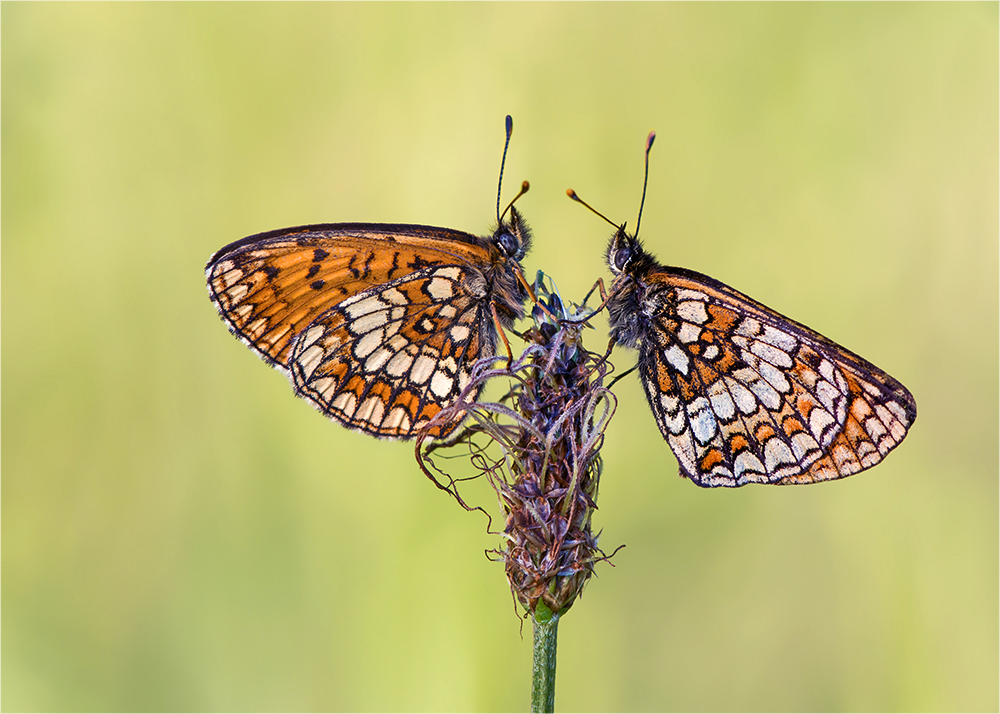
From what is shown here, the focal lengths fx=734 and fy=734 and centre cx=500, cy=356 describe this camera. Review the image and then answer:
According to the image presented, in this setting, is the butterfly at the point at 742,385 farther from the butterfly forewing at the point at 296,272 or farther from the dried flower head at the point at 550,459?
the butterfly forewing at the point at 296,272

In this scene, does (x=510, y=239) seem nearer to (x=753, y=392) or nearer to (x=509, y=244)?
(x=509, y=244)

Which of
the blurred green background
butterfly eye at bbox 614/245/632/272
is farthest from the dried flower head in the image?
the blurred green background

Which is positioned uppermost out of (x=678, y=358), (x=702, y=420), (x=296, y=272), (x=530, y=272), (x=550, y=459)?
(x=530, y=272)

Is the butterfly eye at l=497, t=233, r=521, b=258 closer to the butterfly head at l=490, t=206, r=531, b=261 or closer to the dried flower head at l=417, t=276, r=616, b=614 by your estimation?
the butterfly head at l=490, t=206, r=531, b=261

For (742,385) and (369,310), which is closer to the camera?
(742,385)

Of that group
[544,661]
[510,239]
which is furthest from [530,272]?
[544,661]

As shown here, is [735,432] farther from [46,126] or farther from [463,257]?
[46,126]

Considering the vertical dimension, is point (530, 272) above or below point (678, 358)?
above
